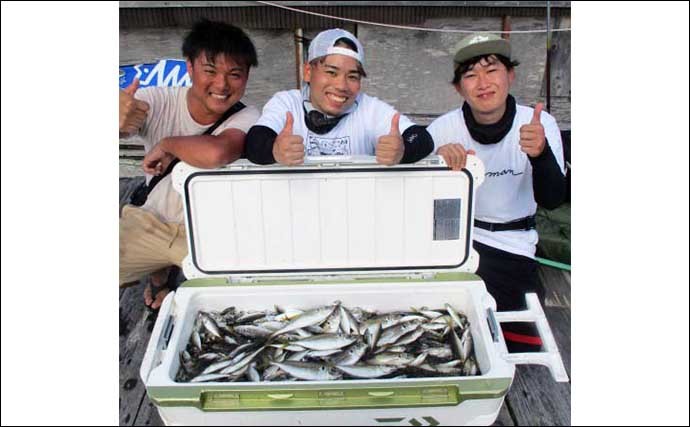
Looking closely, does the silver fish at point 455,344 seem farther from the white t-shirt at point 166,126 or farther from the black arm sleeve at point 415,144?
the white t-shirt at point 166,126

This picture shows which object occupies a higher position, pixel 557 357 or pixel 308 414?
pixel 557 357

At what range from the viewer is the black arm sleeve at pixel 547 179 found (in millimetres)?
2289

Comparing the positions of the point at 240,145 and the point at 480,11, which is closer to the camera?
the point at 240,145

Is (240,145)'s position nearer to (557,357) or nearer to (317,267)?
(317,267)

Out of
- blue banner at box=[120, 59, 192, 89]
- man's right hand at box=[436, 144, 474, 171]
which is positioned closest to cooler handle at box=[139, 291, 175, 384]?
man's right hand at box=[436, 144, 474, 171]

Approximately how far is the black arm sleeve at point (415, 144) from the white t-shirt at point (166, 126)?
95 centimetres

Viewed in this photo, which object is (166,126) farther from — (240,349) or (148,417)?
(148,417)

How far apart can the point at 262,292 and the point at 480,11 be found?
289 centimetres

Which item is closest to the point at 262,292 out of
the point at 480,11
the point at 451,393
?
the point at 451,393

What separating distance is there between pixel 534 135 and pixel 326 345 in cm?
129

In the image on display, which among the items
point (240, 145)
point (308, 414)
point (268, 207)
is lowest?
point (308, 414)

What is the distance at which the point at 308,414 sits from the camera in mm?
1697

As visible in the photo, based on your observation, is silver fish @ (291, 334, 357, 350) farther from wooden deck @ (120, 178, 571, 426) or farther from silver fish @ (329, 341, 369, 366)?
wooden deck @ (120, 178, 571, 426)

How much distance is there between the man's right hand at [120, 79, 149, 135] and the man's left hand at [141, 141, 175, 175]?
198 millimetres
